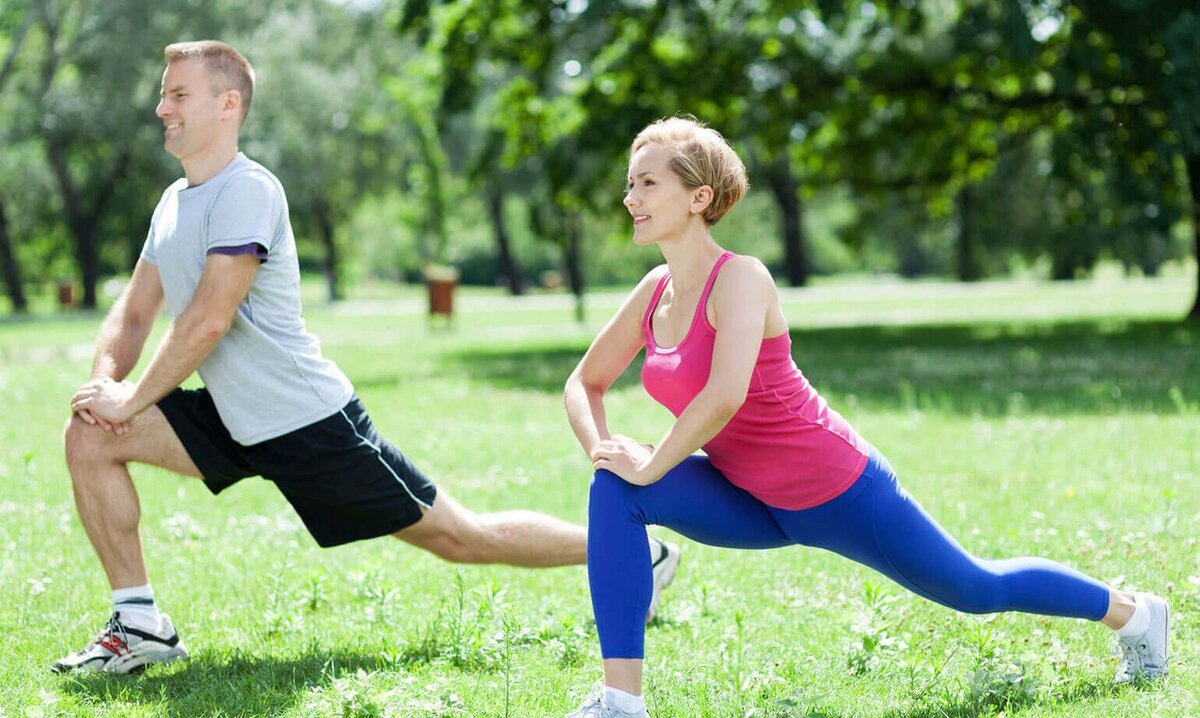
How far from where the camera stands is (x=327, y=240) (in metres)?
54.6

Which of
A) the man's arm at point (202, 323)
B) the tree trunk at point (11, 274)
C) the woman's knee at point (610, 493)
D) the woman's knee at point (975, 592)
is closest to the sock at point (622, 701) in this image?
the woman's knee at point (610, 493)

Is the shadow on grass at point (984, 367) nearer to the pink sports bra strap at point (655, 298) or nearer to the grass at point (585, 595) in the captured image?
the grass at point (585, 595)

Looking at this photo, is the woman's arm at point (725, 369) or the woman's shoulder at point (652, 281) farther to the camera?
the woman's shoulder at point (652, 281)

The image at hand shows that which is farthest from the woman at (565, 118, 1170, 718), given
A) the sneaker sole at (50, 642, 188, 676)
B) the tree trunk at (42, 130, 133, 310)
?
the tree trunk at (42, 130, 133, 310)

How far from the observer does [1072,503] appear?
6.96m

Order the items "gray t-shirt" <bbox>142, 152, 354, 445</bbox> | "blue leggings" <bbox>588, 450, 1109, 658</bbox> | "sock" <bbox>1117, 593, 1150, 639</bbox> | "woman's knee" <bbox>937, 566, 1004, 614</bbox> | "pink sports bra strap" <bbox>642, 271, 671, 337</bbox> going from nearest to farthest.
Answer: "blue leggings" <bbox>588, 450, 1109, 658</bbox>
"woman's knee" <bbox>937, 566, 1004, 614</bbox>
"pink sports bra strap" <bbox>642, 271, 671, 337</bbox>
"sock" <bbox>1117, 593, 1150, 639</bbox>
"gray t-shirt" <bbox>142, 152, 354, 445</bbox>

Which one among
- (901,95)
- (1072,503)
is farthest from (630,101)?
(1072,503)

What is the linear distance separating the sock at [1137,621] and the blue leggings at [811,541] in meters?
0.10

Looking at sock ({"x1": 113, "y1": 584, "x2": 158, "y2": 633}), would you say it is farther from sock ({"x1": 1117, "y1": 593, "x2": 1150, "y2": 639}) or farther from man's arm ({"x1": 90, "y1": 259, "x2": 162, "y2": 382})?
sock ({"x1": 1117, "y1": 593, "x2": 1150, "y2": 639})

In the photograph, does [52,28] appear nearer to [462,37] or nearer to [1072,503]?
[462,37]

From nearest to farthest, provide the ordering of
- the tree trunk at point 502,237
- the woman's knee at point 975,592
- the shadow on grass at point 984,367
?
the woman's knee at point 975,592 < the shadow on grass at point 984,367 < the tree trunk at point 502,237

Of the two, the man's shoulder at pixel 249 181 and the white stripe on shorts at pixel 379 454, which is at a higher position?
the man's shoulder at pixel 249 181

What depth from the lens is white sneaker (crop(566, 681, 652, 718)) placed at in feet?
12.1

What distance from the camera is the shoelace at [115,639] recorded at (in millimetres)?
4566
